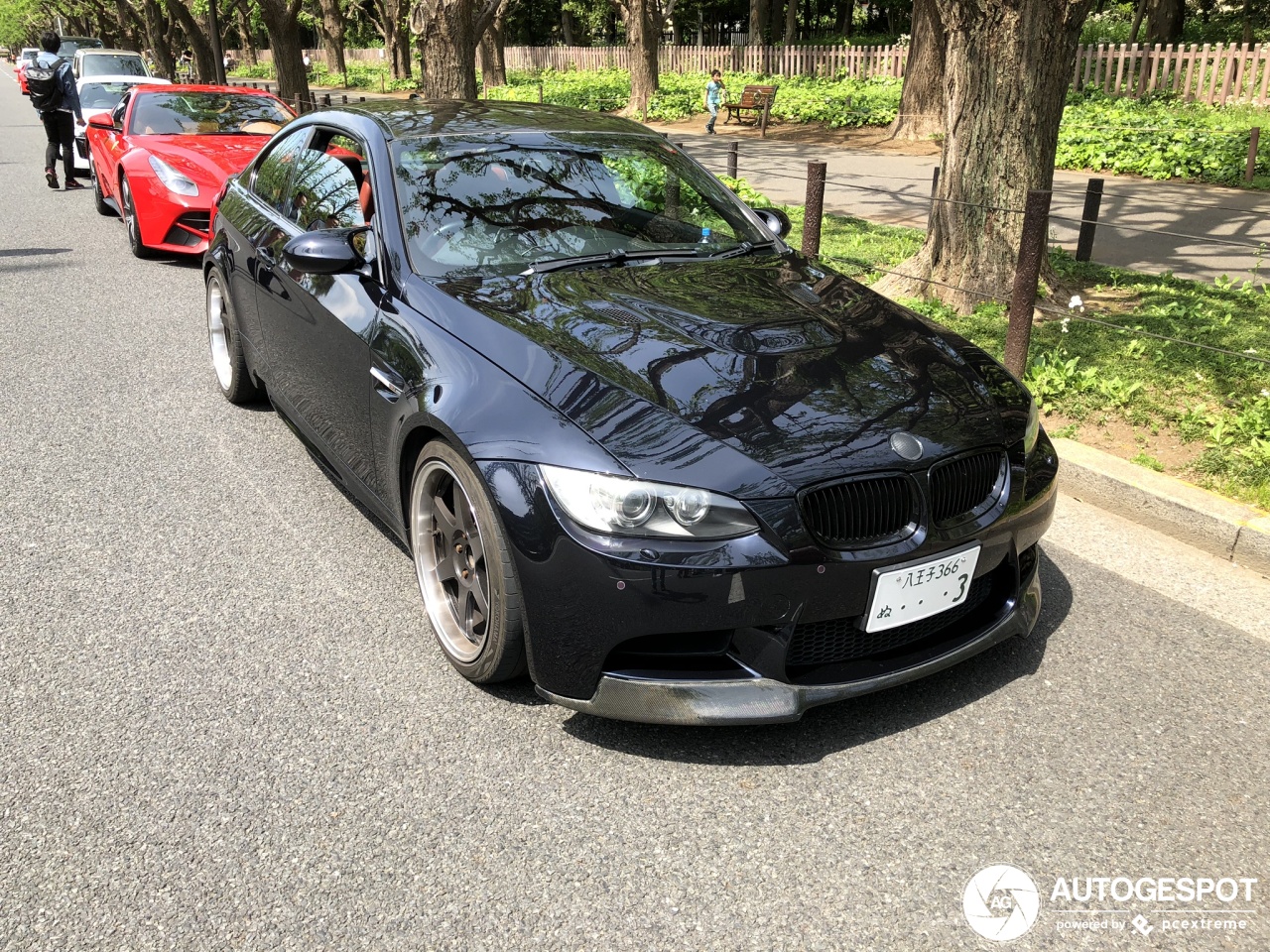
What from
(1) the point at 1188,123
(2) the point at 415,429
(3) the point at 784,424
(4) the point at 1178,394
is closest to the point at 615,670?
(3) the point at 784,424

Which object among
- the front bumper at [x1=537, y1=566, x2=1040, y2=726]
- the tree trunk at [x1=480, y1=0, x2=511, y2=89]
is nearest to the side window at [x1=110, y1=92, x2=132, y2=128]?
the front bumper at [x1=537, y1=566, x2=1040, y2=726]

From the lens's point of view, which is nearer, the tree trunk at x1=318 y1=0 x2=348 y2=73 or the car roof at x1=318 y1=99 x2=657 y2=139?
the car roof at x1=318 y1=99 x2=657 y2=139

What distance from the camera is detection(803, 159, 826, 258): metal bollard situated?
24.6 feet

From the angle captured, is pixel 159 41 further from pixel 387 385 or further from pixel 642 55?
pixel 387 385

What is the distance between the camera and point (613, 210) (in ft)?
14.0

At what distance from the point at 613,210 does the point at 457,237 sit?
2.30 ft

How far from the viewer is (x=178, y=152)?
32.9 feet

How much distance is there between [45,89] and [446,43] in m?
5.26

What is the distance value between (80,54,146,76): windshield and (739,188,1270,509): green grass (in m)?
20.6

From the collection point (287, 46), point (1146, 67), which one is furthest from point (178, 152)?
point (1146, 67)

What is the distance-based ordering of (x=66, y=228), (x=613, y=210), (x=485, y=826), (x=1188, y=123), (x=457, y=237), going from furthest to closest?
(x=1188, y=123)
(x=66, y=228)
(x=613, y=210)
(x=457, y=237)
(x=485, y=826)

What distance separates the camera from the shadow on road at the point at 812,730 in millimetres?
3035

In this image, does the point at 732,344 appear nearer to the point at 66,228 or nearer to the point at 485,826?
the point at 485,826

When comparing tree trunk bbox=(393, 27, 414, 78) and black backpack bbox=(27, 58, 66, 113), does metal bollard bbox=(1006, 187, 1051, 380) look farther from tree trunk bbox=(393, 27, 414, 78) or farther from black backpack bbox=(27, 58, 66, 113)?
tree trunk bbox=(393, 27, 414, 78)
